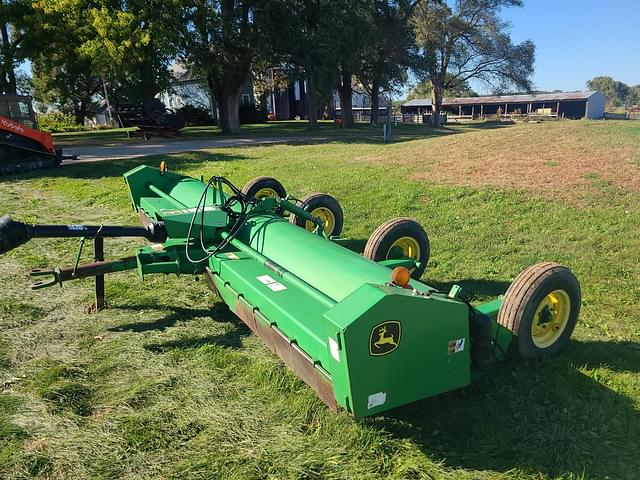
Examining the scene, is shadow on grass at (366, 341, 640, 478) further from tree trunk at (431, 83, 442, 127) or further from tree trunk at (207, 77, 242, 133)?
tree trunk at (431, 83, 442, 127)

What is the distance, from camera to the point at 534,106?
57.6 meters

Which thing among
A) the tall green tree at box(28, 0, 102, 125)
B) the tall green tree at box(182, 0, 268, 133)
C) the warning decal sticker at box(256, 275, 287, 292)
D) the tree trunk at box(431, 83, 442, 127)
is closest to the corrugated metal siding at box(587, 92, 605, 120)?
the tree trunk at box(431, 83, 442, 127)

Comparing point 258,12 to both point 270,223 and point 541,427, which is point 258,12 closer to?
point 270,223

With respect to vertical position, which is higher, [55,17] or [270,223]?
[55,17]

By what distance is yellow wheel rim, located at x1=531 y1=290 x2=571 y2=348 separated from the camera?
379cm

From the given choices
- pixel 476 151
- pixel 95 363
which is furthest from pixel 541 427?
pixel 476 151

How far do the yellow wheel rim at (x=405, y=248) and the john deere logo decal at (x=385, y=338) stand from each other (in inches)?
87.5

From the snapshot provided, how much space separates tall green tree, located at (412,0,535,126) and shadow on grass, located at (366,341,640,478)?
135 feet

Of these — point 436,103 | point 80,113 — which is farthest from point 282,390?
point 80,113

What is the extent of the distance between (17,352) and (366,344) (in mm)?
3163

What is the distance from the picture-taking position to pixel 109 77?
2306 centimetres

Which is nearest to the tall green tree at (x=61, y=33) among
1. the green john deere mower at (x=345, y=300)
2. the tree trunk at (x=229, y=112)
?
the tree trunk at (x=229, y=112)

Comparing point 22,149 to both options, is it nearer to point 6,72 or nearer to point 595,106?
point 6,72

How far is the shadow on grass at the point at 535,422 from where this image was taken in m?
2.91
